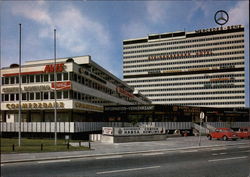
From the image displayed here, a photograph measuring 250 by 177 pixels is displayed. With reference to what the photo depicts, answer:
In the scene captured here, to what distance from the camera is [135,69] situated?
160 meters

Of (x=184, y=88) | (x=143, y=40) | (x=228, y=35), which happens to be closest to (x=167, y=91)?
(x=184, y=88)

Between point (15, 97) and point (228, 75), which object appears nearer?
point (15, 97)

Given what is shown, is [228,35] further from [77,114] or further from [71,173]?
[71,173]

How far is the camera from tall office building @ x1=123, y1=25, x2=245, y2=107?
463 ft

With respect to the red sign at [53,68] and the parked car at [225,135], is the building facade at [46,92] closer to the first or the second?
the red sign at [53,68]

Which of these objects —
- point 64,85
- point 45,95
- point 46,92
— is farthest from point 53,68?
point 45,95

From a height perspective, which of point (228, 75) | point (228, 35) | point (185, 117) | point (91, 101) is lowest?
point (185, 117)

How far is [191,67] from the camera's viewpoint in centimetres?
15050

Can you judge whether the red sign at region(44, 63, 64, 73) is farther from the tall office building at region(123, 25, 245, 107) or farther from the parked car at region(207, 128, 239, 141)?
the tall office building at region(123, 25, 245, 107)

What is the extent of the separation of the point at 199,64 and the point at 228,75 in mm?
16786

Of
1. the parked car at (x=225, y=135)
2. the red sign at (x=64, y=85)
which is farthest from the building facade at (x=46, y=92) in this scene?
the parked car at (x=225, y=135)

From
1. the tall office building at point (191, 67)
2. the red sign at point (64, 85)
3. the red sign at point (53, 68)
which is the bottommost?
the red sign at point (64, 85)

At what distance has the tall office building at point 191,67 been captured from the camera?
141125 millimetres

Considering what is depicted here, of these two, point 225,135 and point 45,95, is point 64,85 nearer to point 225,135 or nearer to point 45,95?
point 45,95
